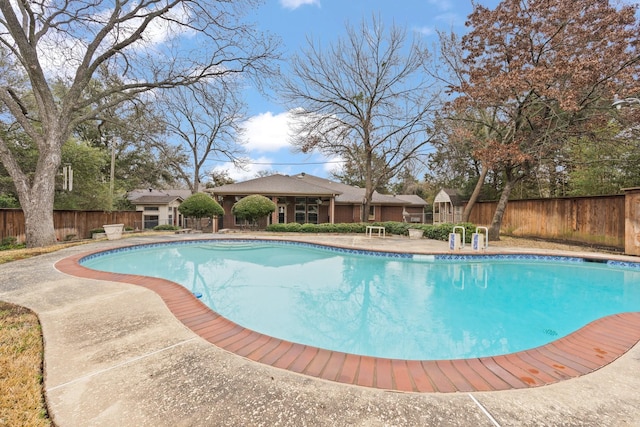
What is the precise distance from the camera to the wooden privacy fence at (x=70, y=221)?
10.6 m

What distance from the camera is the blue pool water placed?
3.75m

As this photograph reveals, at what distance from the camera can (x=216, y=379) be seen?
2.03 meters

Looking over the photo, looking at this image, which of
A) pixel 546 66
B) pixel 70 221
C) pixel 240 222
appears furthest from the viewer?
pixel 240 222

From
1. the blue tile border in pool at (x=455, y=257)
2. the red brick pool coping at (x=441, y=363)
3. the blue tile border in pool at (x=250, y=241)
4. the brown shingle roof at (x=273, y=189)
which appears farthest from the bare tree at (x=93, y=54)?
the red brick pool coping at (x=441, y=363)

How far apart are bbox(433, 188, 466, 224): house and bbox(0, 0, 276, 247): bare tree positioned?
54.6ft

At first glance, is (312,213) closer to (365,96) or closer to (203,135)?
(365,96)

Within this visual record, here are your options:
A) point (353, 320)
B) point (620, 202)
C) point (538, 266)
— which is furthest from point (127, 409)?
point (620, 202)

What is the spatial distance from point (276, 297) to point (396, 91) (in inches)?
568

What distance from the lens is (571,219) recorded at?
11.2 meters

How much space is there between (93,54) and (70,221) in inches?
304

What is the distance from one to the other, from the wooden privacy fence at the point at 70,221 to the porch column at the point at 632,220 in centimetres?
2157

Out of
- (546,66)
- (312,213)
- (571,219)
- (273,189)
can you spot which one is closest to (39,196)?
(273,189)

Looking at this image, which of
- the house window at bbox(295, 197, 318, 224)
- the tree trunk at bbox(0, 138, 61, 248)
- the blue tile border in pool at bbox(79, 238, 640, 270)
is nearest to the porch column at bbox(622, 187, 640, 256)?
the blue tile border in pool at bbox(79, 238, 640, 270)

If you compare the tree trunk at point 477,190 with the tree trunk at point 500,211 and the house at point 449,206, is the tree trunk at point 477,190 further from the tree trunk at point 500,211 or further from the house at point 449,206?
the house at point 449,206
